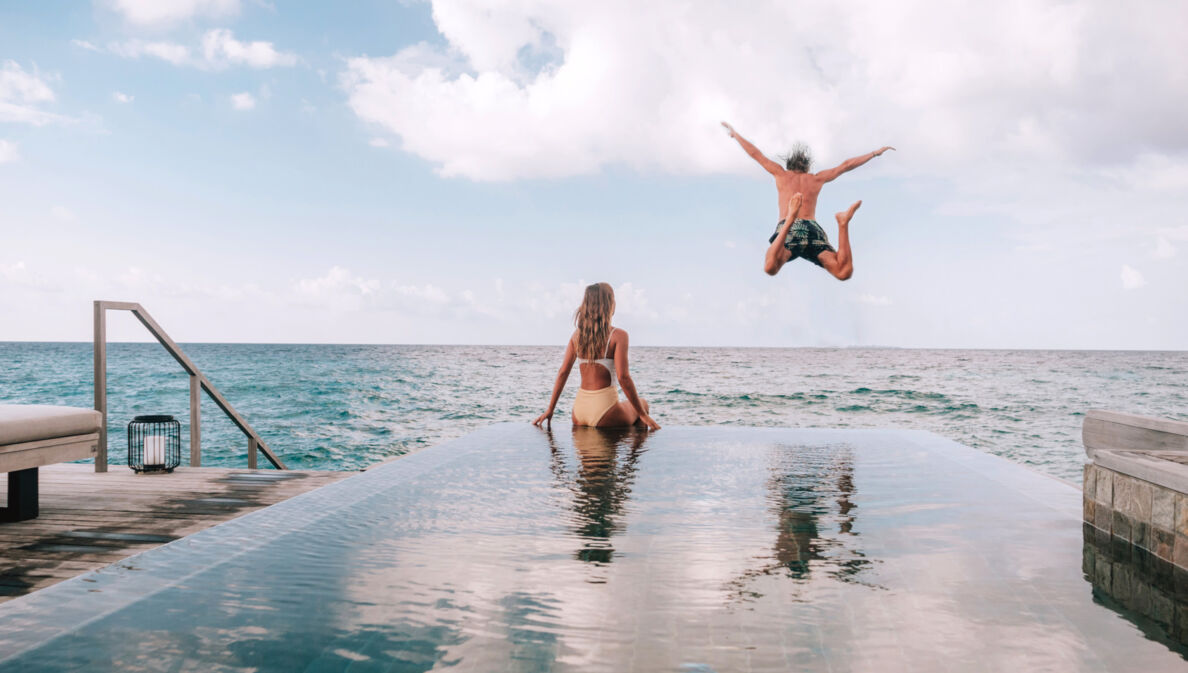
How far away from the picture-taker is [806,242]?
6637mm

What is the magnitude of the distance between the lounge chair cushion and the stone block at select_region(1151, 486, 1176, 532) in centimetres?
452

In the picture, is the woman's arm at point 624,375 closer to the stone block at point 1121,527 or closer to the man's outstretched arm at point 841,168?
the stone block at point 1121,527

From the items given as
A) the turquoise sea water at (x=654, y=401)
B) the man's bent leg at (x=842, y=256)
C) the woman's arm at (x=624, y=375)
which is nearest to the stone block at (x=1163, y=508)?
the woman's arm at (x=624, y=375)

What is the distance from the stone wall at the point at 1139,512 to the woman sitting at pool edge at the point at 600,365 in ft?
8.42

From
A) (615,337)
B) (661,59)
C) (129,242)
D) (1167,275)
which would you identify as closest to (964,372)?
(1167,275)

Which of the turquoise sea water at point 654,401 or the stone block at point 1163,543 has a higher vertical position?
the stone block at point 1163,543

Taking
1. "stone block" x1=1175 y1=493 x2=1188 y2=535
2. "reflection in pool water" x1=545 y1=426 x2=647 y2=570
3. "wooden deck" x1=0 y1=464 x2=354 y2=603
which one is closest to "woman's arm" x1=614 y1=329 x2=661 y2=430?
"reflection in pool water" x1=545 y1=426 x2=647 y2=570

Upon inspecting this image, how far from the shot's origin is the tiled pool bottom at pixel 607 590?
3.45 feet

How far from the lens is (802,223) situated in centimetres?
679

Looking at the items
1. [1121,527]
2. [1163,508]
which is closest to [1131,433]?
[1121,527]

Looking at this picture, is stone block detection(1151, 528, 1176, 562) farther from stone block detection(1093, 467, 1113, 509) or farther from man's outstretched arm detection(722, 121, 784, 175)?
man's outstretched arm detection(722, 121, 784, 175)

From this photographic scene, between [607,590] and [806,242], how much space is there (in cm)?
589

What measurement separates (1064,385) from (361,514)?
3304 cm

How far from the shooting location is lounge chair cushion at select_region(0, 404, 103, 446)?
10.8 feet
